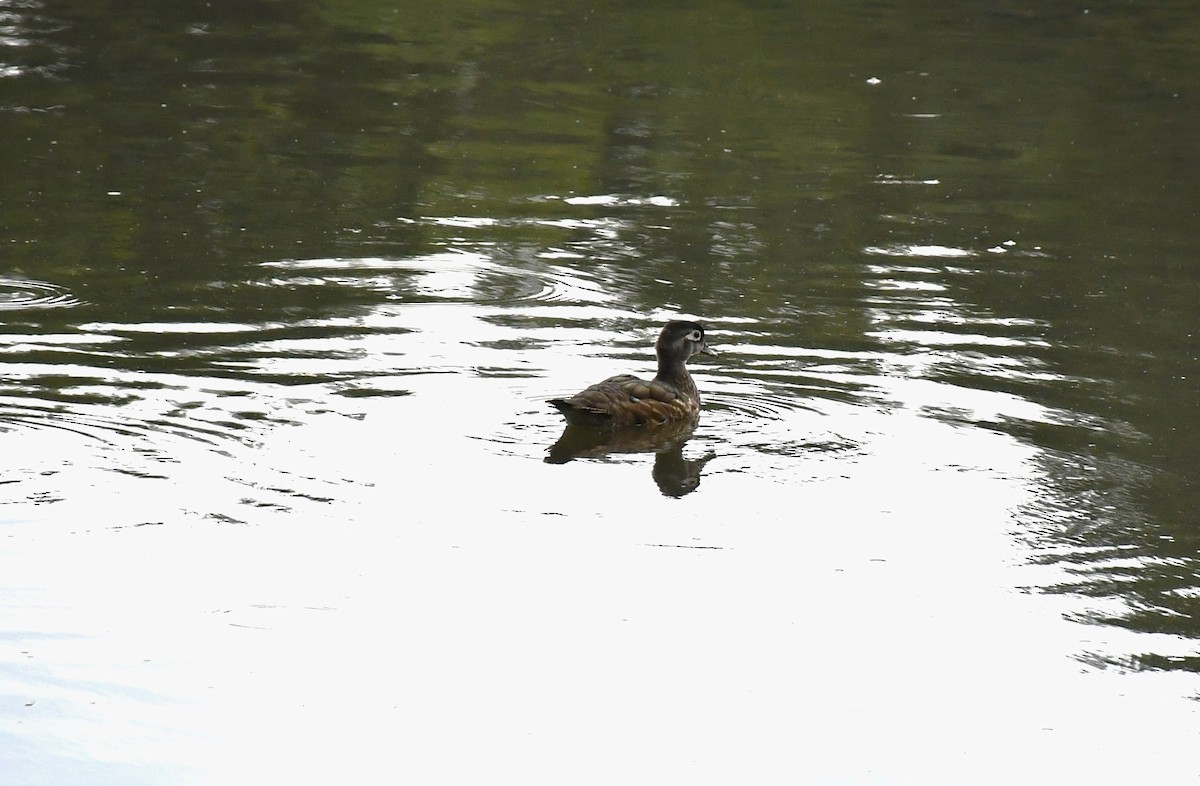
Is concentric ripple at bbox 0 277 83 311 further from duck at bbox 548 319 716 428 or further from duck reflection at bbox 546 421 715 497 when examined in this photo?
duck reflection at bbox 546 421 715 497

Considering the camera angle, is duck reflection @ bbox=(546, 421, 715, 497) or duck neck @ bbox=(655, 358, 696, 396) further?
duck neck @ bbox=(655, 358, 696, 396)

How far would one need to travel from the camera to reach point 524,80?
25.1 meters

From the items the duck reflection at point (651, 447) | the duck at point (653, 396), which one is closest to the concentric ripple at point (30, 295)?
the duck at point (653, 396)

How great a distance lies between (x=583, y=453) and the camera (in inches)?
411

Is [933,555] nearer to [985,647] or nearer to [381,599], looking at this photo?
[985,647]

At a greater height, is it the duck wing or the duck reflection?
the duck wing

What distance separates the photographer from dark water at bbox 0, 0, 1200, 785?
695cm

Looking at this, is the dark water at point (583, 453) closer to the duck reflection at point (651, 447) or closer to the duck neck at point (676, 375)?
the duck reflection at point (651, 447)

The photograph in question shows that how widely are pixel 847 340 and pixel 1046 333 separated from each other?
1.58m

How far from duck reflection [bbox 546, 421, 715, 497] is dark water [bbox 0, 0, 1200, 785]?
0.04m

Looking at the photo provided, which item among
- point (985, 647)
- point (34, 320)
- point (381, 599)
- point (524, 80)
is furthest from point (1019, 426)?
point (524, 80)

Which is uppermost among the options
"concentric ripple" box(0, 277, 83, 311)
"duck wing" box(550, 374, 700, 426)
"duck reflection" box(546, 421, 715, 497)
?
"concentric ripple" box(0, 277, 83, 311)

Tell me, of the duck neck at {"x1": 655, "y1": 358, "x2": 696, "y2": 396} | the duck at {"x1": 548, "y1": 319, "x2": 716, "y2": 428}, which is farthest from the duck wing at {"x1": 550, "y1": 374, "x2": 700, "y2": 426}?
the duck neck at {"x1": 655, "y1": 358, "x2": 696, "y2": 396}

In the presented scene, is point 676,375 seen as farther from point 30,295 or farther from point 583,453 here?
point 30,295
